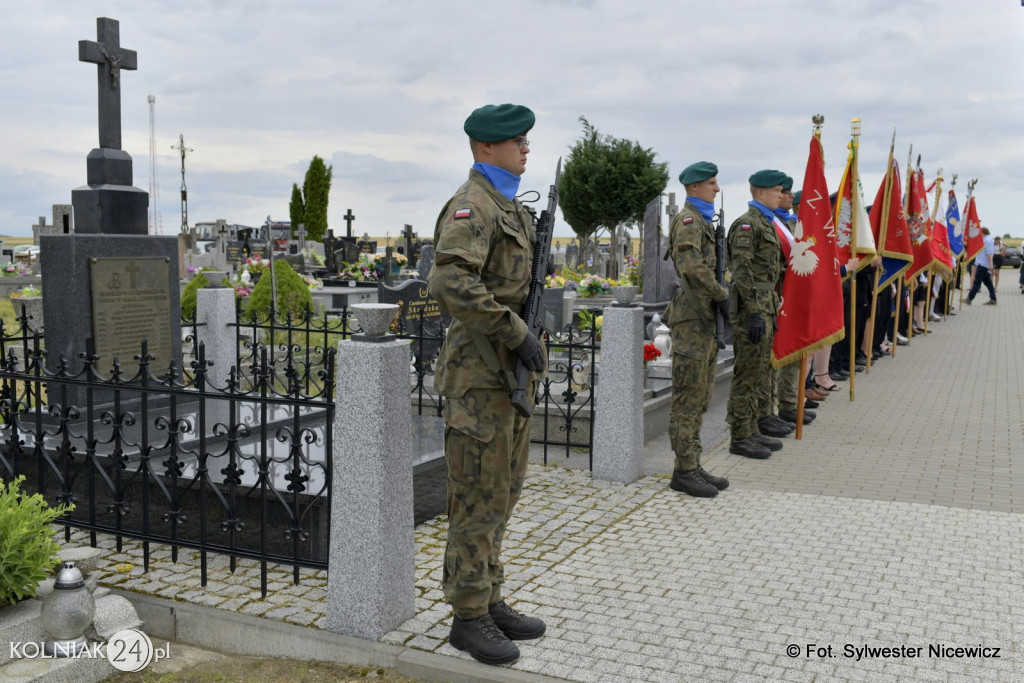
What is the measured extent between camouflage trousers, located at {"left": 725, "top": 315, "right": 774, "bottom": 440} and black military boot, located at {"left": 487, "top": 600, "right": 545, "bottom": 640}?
169 inches

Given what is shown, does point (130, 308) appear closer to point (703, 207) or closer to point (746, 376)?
point (703, 207)

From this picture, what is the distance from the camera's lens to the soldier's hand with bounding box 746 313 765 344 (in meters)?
7.57

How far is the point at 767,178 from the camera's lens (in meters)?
8.01

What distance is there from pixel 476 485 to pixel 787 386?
6.13 metres

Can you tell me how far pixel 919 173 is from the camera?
1517cm

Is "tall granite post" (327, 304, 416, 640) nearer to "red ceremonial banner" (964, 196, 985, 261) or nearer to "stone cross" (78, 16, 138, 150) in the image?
"stone cross" (78, 16, 138, 150)

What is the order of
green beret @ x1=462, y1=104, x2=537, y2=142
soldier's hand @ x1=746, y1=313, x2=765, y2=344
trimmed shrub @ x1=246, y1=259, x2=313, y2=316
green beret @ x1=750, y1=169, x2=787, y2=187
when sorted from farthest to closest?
trimmed shrub @ x1=246, y1=259, x2=313, y2=316, green beret @ x1=750, y1=169, x2=787, y2=187, soldier's hand @ x1=746, y1=313, x2=765, y2=344, green beret @ x1=462, y1=104, x2=537, y2=142

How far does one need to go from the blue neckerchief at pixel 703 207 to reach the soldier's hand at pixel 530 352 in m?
3.31

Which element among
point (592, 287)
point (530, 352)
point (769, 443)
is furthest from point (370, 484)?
point (592, 287)

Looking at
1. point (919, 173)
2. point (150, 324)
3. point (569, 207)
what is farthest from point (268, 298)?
point (569, 207)

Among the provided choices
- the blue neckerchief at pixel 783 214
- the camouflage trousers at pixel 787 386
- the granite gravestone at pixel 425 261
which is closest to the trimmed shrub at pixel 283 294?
the granite gravestone at pixel 425 261

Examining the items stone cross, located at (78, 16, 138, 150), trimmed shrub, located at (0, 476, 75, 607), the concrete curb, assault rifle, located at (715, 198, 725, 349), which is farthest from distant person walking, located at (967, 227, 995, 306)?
trimmed shrub, located at (0, 476, 75, 607)

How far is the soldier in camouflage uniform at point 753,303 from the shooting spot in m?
7.68

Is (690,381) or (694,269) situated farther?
(690,381)
